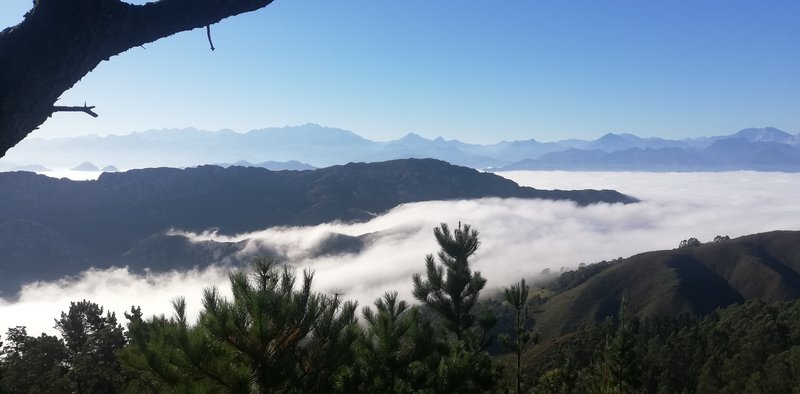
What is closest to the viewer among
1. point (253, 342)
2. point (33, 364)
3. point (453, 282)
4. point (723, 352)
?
point (253, 342)

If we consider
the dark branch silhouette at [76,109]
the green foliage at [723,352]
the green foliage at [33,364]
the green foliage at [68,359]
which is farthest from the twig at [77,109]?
the green foliage at [723,352]

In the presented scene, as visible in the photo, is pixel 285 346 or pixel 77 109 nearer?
pixel 77 109

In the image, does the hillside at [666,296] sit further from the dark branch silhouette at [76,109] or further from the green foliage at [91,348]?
the dark branch silhouette at [76,109]

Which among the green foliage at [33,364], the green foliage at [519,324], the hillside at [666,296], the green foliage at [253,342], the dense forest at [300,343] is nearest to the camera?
the green foliage at [253,342]

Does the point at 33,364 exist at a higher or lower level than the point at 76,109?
lower

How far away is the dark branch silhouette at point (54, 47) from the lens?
3.85 meters

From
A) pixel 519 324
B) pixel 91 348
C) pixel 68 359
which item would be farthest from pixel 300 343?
pixel 68 359

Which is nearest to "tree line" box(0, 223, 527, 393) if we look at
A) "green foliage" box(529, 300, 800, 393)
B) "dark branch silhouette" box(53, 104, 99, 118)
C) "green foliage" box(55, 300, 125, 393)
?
"dark branch silhouette" box(53, 104, 99, 118)

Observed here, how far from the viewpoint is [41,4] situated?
4.01 meters

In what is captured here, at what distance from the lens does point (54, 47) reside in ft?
13.1

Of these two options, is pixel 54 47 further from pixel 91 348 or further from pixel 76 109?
pixel 91 348

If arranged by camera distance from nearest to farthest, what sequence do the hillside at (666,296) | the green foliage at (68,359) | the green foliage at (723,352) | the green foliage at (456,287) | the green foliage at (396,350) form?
the green foliage at (396,350) → the green foliage at (456,287) → the green foliage at (68,359) → the green foliage at (723,352) → the hillside at (666,296)

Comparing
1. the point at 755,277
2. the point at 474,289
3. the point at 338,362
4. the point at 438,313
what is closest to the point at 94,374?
the point at 438,313

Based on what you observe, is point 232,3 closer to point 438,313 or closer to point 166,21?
point 166,21
